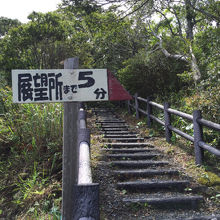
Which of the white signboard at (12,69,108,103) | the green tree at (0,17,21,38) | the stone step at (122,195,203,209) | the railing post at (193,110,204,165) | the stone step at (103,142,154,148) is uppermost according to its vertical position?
the green tree at (0,17,21,38)

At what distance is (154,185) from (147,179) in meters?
0.28

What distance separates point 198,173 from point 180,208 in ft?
3.41

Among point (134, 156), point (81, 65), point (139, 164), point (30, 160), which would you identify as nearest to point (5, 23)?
point (81, 65)

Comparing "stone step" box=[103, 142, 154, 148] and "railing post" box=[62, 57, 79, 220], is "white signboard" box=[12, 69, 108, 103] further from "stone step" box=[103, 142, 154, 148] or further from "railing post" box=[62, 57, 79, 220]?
"stone step" box=[103, 142, 154, 148]

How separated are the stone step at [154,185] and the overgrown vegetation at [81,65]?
1.12 m

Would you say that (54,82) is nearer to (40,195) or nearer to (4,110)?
(40,195)

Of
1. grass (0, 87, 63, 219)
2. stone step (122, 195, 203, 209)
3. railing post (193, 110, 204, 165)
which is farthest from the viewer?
railing post (193, 110, 204, 165)

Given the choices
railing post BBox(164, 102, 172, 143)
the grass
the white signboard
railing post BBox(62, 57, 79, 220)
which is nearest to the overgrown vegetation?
the grass

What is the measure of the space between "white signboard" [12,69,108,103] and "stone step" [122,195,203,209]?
1859 millimetres

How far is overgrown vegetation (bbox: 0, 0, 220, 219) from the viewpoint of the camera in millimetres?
4285

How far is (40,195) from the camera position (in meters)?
3.77

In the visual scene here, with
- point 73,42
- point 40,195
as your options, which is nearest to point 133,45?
point 73,42

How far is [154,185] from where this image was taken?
3.80 meters

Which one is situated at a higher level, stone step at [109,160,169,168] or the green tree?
the green tree
